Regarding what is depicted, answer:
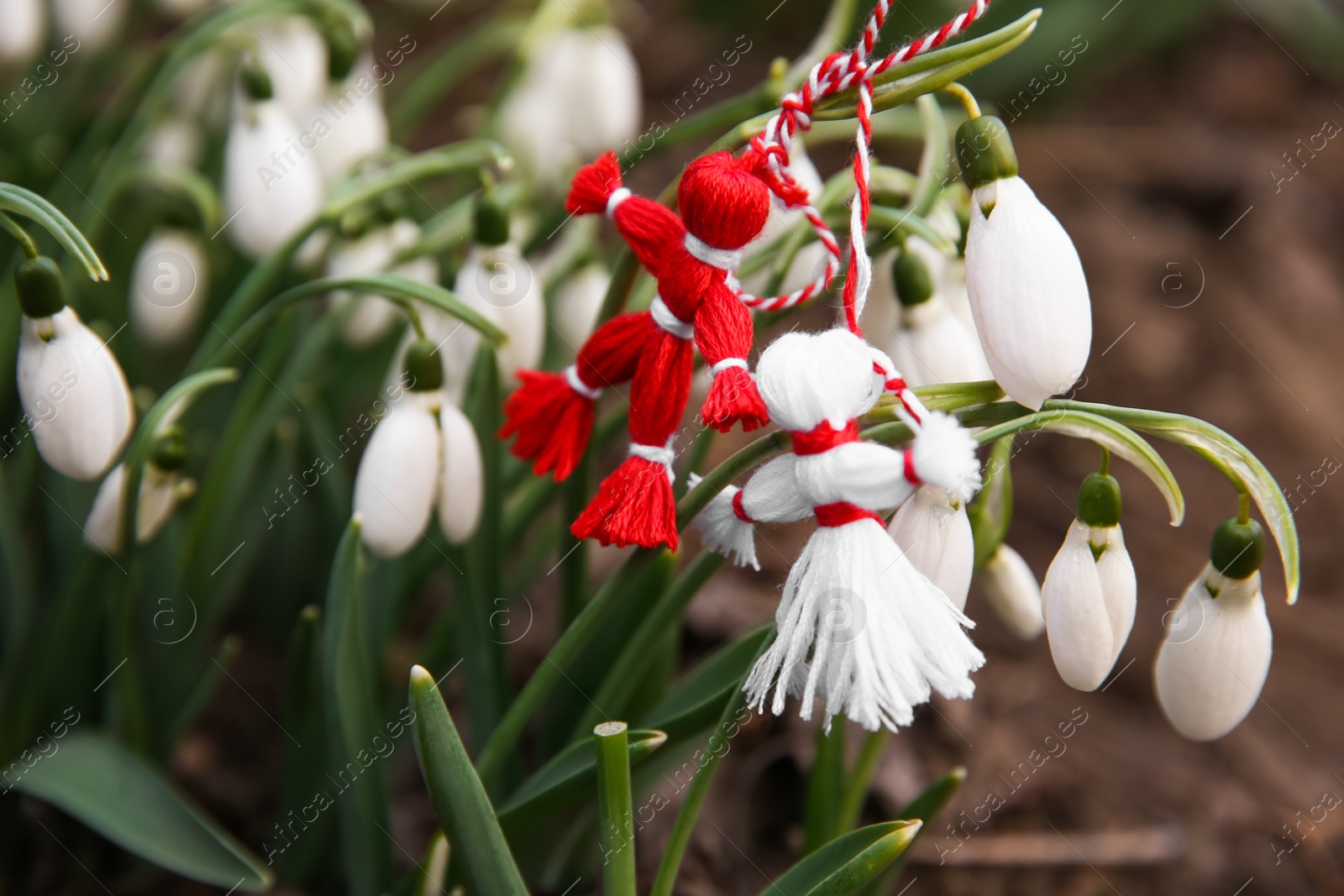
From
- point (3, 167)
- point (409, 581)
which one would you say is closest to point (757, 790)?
point (409, 581)

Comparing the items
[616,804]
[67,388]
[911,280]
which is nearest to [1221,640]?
[911,280]

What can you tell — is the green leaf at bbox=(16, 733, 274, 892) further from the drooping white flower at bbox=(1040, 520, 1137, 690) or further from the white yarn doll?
the drooping white flower at bbox=(1040, 520, 1137, 690)

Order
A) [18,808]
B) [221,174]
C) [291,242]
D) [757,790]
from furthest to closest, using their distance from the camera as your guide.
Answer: [221,174], [757,790], [18,808], [291,242]

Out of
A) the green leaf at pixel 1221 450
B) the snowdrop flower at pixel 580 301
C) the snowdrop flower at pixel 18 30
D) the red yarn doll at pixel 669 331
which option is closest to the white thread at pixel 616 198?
the red yarn doll at pixel 669 331

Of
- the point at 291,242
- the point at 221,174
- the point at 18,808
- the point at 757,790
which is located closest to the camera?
the point at 291,242

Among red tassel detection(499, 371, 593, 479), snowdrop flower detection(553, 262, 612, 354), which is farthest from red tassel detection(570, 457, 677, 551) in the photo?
snowdrop flower detection(553, 262, 612, 354)

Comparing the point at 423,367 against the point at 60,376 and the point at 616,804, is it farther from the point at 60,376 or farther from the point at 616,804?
the point at 616,804

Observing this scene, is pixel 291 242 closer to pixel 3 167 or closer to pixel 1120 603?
pixel 3 167
